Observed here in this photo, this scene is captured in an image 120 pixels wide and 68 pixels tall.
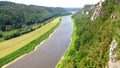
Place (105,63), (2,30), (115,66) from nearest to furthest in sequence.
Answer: (115,66) → (105,63) → (2,30)

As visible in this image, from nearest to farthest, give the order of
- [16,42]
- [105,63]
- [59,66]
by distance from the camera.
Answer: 1. [105,63]
2. [59,66]
3. [16,42]

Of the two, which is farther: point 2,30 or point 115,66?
point 2,30

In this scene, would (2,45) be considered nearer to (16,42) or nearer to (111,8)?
(16,42)

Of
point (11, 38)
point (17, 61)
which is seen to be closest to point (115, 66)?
point (17, 61)

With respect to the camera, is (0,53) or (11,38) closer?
(0,53)

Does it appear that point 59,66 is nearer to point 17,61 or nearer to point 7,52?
point 17,61

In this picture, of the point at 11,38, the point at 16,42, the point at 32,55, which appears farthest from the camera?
the point at 11,38

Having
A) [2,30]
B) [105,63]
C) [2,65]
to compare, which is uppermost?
[105,63]

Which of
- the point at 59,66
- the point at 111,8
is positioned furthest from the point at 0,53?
the point at 111,8

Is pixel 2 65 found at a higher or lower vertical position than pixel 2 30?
higher
